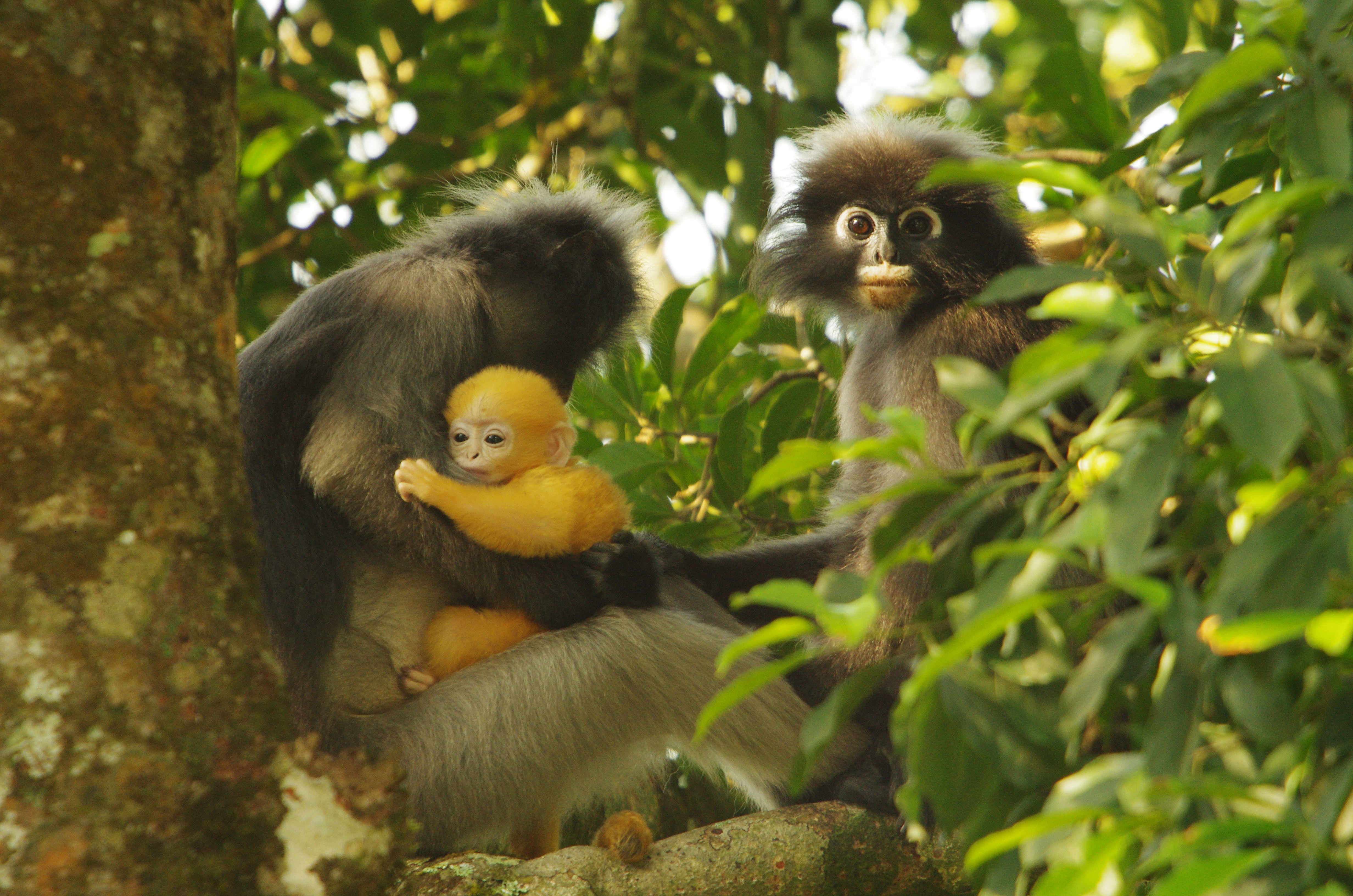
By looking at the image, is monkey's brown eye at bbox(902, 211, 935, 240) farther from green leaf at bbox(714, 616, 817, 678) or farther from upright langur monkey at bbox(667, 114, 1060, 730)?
green leaf at bbox(714, 616, 817, 678)

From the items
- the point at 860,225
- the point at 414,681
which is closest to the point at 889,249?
the point at 860,225

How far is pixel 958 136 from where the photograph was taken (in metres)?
3.77

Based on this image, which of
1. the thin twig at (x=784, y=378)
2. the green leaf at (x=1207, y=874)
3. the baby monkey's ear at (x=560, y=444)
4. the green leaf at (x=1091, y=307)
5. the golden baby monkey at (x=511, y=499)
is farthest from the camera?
the thin twig at (x=784, y=378)

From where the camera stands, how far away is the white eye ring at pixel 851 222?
362 cm

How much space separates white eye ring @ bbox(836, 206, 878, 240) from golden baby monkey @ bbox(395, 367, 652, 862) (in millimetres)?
1156

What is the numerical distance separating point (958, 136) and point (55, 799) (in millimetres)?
3134

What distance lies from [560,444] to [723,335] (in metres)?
0.97

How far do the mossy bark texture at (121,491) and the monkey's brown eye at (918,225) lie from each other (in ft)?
7.07

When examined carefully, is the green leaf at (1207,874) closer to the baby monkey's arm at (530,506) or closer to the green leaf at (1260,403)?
the green leaf at (1260,403)

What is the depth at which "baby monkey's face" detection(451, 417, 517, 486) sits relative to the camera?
284 centimetres

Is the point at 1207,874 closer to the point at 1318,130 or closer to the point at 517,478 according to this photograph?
the point at 1318,130

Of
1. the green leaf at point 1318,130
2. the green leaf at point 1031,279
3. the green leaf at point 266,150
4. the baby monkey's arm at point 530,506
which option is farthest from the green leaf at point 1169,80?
the green leaf at point 266,150

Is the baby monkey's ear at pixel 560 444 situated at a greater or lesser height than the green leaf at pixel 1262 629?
greater

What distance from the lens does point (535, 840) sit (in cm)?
297
